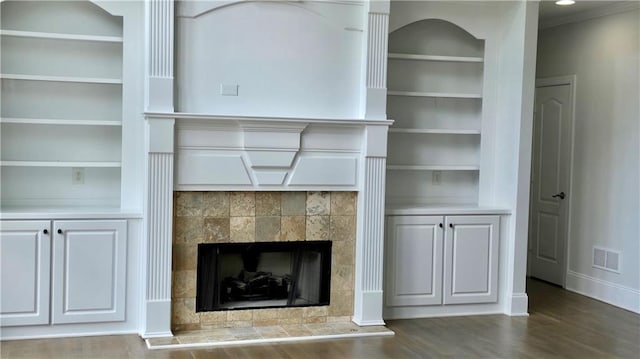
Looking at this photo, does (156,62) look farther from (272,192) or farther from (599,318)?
(599,318)

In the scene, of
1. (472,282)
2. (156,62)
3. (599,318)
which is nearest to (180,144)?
(156,62)

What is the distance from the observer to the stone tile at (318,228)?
5.29 meters

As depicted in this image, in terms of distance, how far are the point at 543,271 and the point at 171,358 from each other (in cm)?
444

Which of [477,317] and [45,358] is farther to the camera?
[477,317]

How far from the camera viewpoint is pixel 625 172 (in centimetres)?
630

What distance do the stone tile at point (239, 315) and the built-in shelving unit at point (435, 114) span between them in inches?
63.1

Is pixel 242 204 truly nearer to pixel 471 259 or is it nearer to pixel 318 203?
pixel 318 203

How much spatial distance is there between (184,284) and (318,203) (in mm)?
1141

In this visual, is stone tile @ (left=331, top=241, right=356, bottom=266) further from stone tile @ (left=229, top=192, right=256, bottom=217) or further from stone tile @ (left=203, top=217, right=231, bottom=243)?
stone tile @ (left=203, top=217, right=231, bottom=243)

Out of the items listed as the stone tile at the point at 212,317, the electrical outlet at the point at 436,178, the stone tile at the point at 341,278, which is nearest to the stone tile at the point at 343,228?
the stone tile at the point at 341,278

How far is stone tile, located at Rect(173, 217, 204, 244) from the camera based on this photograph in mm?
4957

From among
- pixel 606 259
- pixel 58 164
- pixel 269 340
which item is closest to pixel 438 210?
pixel 269 340

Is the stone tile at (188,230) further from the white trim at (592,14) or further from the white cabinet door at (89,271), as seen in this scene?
the white trim at (592,14)

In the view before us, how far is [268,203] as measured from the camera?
5180 mm
